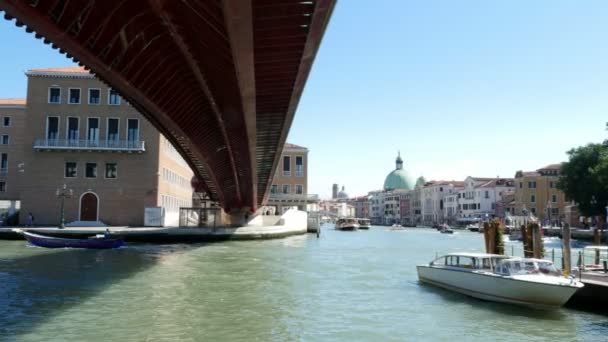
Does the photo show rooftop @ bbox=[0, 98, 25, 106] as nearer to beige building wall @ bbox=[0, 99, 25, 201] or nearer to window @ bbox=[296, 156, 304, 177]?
beige building wall @ bbox=[0, 99, 25, 201]

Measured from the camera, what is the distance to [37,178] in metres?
39.0

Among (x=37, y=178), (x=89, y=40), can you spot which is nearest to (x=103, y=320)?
(x=89, y=40)

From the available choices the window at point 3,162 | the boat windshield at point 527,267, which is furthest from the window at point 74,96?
the boat windshield at point 527,267

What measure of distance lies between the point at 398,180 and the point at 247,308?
454ft

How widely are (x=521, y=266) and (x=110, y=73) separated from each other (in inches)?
404

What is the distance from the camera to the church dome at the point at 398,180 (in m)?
147

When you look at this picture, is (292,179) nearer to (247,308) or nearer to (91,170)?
(91,170)

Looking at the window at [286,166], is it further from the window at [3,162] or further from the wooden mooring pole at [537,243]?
the wooden mooring pole at [537,243]

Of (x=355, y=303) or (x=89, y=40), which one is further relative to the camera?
(x=355, y=303)

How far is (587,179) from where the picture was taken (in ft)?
162

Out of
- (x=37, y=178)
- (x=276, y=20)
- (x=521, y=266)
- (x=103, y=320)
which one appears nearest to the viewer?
(x=276, y=20)

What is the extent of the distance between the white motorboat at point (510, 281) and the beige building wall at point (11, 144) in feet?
153

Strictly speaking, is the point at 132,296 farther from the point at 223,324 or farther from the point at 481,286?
the point at 481,286

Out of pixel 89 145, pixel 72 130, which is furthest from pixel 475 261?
pixel 72 130
